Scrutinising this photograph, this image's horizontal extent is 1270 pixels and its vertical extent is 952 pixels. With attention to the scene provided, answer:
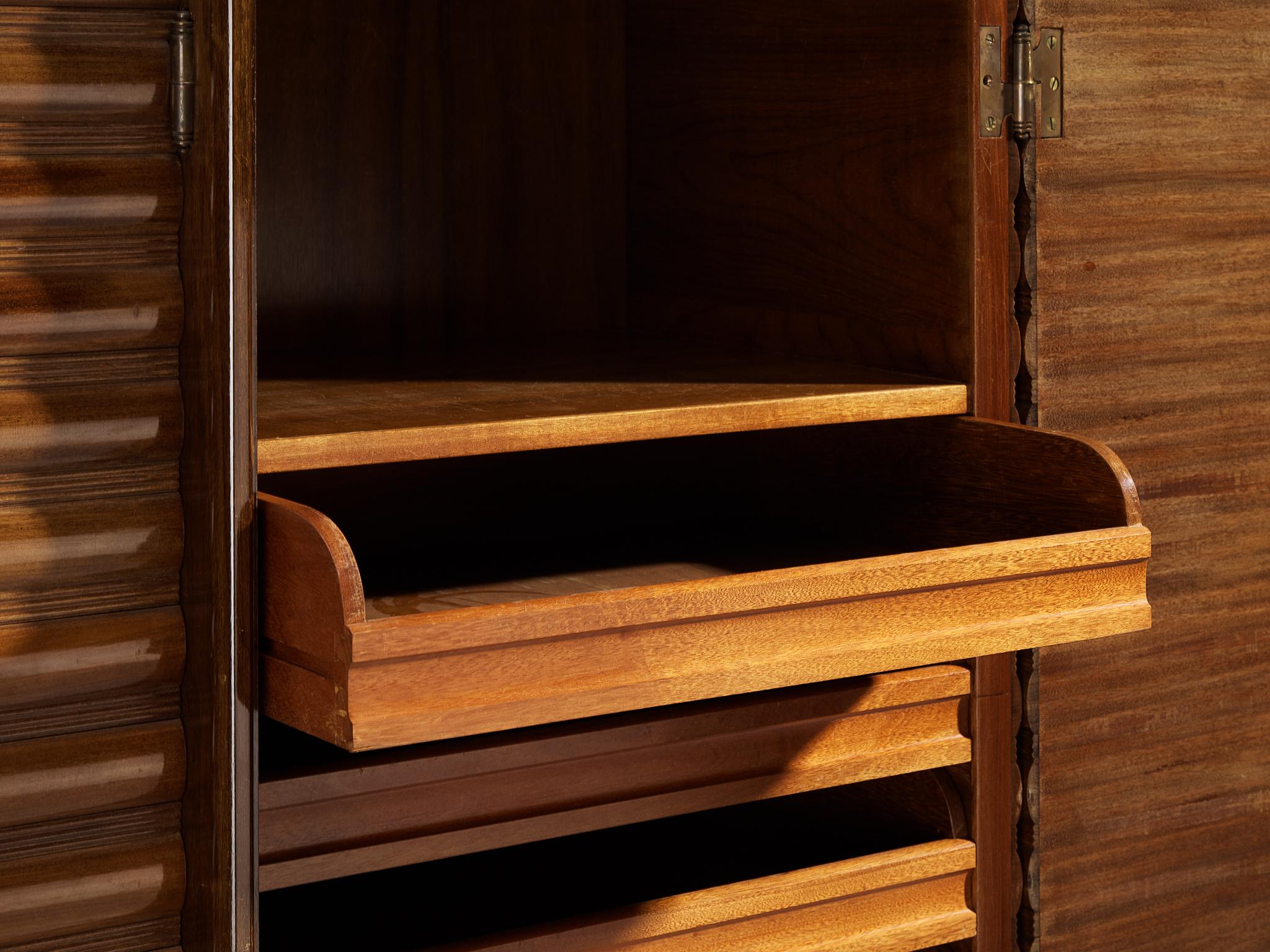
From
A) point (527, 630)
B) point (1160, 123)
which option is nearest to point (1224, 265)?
point (1160, 123)

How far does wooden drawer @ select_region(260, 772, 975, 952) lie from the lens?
116 centimetres

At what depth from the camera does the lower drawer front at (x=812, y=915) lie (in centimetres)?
112

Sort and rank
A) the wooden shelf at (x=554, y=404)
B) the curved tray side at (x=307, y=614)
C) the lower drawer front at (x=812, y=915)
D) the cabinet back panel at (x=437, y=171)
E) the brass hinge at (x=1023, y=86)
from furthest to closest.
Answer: the cabinet back panel at (x=437, y=171)
the brass hinge at (x=1023, y=86)
the lower drawer front at (x=812, y=915)
the wooden shelf at (x=554, y=404)
the curved tray side at (x=307, y=614)

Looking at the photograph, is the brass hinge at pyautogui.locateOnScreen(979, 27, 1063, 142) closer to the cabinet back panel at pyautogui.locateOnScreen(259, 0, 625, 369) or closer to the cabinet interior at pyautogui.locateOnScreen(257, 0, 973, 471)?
the cabinet interior at pyautogui.locateOnScreen(257, 0, 973, 471)

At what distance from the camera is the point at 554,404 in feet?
3.67

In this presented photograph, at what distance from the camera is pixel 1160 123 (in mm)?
1345

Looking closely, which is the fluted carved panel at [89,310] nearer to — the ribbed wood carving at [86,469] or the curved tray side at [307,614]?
the ribbed wood carving at [86,469]

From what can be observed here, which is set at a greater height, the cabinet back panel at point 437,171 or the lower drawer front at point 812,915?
the cabinet back panel at point 437,171

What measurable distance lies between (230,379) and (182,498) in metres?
0.10

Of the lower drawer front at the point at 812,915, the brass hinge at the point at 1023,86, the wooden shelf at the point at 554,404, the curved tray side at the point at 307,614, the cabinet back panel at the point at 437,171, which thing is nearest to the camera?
the curved tray side at the point at 307,614

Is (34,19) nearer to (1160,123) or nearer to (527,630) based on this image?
(527,630)

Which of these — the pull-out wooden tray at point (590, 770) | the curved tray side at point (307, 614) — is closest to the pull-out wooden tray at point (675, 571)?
the curved tray side at point (307, 614)

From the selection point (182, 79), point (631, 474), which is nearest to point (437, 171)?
point (631, 474)

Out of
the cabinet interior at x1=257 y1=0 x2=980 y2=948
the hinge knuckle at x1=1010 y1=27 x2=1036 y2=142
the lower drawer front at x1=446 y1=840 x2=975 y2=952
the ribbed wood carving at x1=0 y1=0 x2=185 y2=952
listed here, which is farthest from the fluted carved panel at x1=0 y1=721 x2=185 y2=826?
the hinge knuckle at x1=1010 y1=27 x2=1036 y2=142
